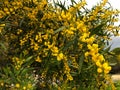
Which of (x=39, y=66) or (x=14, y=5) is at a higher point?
(x=14, y=5)

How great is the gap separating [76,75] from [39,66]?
493 millimetres

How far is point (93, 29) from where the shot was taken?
3920 millimetres

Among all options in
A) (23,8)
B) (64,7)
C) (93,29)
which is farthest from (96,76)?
(23,8)

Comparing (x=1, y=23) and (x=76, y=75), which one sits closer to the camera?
(x=1, y=23)

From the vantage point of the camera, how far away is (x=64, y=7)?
4.06 meters

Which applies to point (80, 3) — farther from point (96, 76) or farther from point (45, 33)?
point (96, 76)

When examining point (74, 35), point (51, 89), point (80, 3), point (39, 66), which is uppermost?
point (80, 3)

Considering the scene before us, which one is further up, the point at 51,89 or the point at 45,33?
the point at 45,33

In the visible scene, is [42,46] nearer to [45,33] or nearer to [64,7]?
[45,33]

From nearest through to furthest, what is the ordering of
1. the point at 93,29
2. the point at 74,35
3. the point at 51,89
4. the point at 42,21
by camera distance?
the point at 74,35 → the point at 93,29 → the point at 42,21 → the point at 51,89

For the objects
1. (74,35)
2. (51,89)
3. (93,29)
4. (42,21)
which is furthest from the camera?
(51,89)

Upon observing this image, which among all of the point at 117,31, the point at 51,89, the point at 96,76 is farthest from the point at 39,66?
the point at 117,31

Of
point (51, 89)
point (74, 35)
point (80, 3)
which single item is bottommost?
point (51, 89)

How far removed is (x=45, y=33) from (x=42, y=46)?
0.23 m
